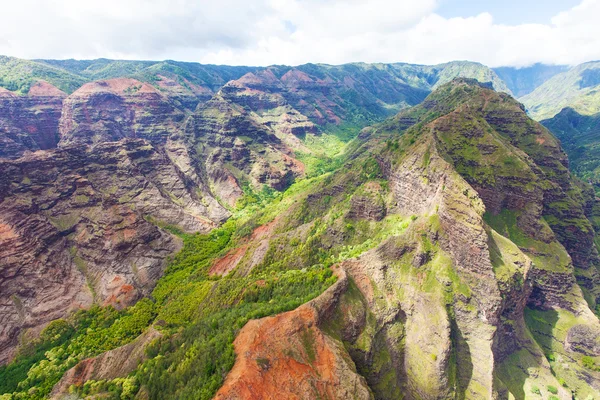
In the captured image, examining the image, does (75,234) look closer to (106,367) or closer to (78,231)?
(78,231)

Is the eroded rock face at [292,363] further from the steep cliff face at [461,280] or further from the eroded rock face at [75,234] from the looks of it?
the eroded rock face at [75,234]

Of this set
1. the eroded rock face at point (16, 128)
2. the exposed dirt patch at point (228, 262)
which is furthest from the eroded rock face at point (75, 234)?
the eroded rock face at point (16, 128)

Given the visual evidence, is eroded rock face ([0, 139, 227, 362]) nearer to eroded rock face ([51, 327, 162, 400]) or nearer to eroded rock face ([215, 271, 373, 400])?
eroded rock face ([51, 327, 162, 400])

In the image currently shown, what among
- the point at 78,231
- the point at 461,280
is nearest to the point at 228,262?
the point at 78,231

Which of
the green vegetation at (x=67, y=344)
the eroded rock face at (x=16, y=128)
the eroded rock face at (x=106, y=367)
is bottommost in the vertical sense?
the green vegetation at (x=67, y=344)

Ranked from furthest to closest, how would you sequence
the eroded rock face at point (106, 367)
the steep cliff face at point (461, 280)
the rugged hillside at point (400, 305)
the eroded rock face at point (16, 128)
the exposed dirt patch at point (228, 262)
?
the eroded rock face at point (16, 128)
the exposed dirt patch at point (228, 262)
the eroded rock face at point (106, 367)
the steep cliff face at point (461, 280)
the rugged hillside at point (400, 305)

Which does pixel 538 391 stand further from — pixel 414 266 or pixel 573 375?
pixel 414 266

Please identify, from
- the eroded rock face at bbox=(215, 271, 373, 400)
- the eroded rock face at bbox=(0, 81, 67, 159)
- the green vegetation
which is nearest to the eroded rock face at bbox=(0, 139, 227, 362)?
the green vegetation
